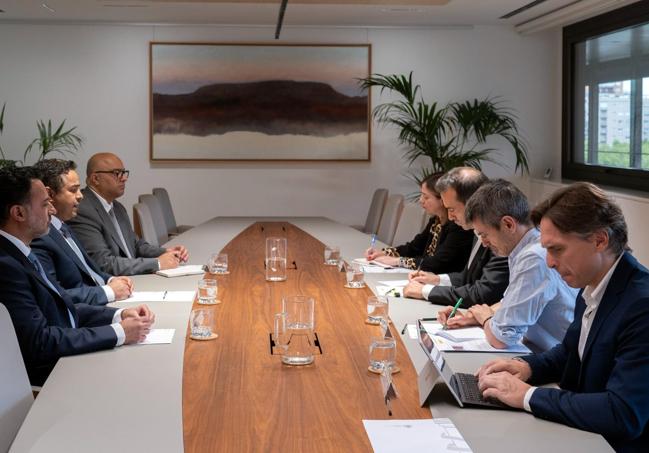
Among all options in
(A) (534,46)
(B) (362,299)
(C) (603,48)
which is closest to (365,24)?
(A) (534,46)

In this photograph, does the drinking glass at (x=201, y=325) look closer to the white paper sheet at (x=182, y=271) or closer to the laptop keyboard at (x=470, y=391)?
the laptop keyboard at (x=470, y=391)

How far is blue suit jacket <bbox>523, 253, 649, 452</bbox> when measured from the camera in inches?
80.7

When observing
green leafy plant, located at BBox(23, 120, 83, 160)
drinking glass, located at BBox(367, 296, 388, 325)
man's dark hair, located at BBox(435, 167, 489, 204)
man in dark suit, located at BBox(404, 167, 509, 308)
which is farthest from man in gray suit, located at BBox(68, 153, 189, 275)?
green leafy plant, located at BBox(23, 120, 83, 160)

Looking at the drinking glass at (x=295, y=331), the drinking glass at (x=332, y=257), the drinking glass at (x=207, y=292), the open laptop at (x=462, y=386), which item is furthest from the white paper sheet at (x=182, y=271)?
the open laptop at (x=462, y=386)

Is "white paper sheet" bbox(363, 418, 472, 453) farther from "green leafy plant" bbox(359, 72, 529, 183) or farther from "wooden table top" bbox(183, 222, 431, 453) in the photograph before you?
"green leafy plant" bbox(359, 72, 529, 183)

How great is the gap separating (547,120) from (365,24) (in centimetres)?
240

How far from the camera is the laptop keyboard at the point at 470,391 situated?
90.5 inches

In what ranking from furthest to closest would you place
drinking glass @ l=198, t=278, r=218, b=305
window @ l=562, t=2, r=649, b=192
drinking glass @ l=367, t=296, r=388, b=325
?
1. window @ l=562, t=2, r=649, b=192
2. drinking glass @ l=198, t=278, r=218, b=305
3. drinking glass @ l=367, t=296, r=388, b=325

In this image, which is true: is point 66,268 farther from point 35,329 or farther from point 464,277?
point 464,277

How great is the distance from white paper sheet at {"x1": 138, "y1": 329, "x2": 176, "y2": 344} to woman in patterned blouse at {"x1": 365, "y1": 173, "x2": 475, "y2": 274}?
193cm

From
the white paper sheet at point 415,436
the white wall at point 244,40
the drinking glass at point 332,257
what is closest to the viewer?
the white paper sheet at point 415,436

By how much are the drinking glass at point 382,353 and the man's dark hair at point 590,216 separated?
643 mm

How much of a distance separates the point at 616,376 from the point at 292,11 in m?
6.98

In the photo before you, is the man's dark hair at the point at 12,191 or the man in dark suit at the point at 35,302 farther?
the man's dark hair at the point at 12,191
